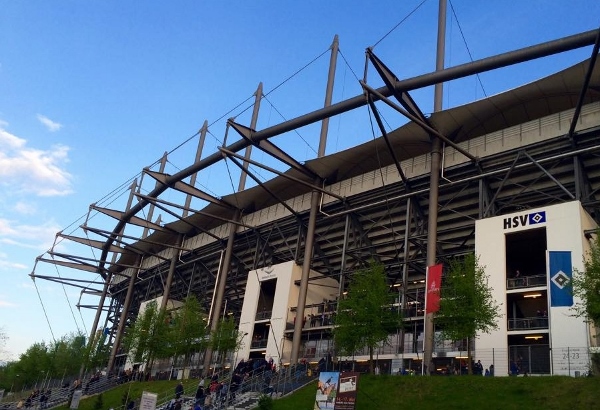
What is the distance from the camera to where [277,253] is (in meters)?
60.1

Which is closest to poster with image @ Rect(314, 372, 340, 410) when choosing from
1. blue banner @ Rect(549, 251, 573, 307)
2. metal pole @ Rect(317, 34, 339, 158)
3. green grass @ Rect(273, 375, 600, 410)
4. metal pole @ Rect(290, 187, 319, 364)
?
green grass @ Rect(273, 375, 600, 410)

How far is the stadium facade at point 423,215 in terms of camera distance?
34.1 meters

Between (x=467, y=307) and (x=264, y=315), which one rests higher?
(x=264, y=315)

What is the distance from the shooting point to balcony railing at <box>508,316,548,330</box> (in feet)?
110

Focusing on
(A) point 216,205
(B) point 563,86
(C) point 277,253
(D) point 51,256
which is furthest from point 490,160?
(D) point 51,256

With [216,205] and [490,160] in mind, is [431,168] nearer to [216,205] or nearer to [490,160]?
[490,160]

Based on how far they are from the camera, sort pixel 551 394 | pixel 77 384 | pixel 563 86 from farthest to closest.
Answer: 1. pixel 77 384
2. pixel 563 86
3. pixel 551 394

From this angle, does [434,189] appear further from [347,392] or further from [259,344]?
[259,344]

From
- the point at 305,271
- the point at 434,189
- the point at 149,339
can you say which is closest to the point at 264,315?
the point at 305,271

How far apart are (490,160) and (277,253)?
25843 millimetres

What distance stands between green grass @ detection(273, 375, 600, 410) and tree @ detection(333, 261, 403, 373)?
5814 millimetres

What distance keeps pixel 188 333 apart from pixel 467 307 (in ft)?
96.4

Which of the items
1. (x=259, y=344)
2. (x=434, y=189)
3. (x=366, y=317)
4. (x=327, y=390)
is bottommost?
(x=327, y=390)

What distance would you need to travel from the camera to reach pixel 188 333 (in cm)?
5409
